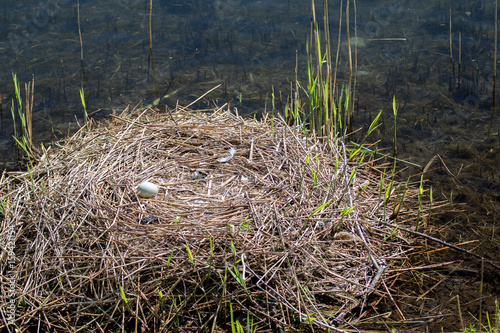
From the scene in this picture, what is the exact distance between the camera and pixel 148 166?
3.47 m

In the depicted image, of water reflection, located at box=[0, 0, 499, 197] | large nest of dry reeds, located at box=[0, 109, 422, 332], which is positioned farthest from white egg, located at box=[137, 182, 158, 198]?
water reflection, located at box=[0, 0, 499, 197]

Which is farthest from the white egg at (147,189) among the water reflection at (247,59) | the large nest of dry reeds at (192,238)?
the water reflection at (247,59)

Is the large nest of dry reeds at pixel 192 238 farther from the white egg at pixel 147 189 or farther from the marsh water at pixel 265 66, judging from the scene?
the marsh water at pixel 265 66

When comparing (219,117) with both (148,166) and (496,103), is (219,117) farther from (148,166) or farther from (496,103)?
(496,103)

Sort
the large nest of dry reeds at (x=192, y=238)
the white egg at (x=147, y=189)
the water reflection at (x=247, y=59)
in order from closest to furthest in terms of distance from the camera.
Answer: the large nest of dry reeds at (x=192, y=238), the white egg at (x=147, y=189), the water reflection at (x=247, y=59)

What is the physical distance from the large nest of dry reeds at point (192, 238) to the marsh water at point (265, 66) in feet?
2.98

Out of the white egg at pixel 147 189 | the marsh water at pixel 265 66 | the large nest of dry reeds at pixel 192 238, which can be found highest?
the marsh water at pixel 265 66

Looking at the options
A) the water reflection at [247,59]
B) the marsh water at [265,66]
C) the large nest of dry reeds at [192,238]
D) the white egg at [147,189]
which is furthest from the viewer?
the water reflection at [247,59]

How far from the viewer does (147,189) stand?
3090 mm

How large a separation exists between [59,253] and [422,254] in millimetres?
2254

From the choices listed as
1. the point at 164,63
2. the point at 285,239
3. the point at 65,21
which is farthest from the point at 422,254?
the point at 65,21

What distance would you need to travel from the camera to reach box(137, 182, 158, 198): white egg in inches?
122

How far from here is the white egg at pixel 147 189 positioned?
10.1 ft

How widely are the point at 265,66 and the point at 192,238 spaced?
3151mm
